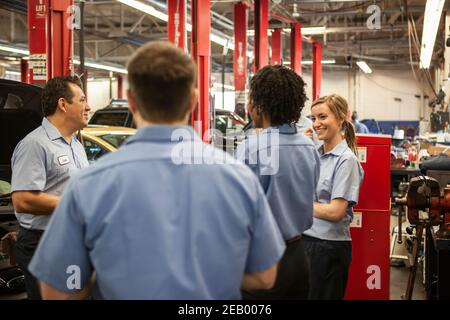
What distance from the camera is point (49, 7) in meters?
4.70

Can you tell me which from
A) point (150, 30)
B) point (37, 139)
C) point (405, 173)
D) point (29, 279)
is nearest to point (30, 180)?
point (37, 139)

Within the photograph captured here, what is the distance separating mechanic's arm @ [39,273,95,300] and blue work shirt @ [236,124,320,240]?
0.84 m

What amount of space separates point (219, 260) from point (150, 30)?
14.6 meters

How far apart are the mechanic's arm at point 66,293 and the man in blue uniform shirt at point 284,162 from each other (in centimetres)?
75

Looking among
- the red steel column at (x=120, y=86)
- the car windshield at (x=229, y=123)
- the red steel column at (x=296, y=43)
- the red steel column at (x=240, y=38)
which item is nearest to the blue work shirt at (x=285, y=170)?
the car windshield at (x=229, y=123)

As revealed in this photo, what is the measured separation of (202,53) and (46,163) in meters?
4.61

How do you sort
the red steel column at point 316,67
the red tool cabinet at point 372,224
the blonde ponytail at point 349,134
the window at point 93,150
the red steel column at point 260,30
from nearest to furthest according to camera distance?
the blonde ponytail at point 349,134, the red tool cabinet at point 372,224, the window at point 93,150, the red steel column at point 260,30, the red steel column at point 316,67

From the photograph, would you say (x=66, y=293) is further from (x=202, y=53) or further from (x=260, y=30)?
(x=260, y=30)

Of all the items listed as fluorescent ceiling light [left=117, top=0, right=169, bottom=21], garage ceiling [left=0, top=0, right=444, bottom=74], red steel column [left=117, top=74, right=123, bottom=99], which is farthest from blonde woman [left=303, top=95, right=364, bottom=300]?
red steel column [left=117, top=74, right=123, bottom=99]

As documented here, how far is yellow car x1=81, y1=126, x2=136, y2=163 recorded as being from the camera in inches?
232

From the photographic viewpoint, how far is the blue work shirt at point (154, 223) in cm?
121

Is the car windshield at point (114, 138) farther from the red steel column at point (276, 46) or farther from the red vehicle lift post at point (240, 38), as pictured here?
the red steel column at point (276, 46)

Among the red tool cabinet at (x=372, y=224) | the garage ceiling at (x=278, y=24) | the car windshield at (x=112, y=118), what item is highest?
the garage ceiling at (x=278, y=24)

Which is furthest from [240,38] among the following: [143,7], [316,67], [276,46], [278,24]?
[316,67]
